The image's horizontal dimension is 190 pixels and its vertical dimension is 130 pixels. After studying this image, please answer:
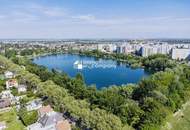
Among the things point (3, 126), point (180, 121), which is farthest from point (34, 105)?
point (180, 121)

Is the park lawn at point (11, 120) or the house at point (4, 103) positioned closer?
the park lawn at point (11, 120)

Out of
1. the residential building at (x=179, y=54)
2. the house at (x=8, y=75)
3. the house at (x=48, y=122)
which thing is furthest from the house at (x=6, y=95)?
the residential building at (x=179, y=54)

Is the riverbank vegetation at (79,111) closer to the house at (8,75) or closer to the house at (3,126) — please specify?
the house at (3,126)

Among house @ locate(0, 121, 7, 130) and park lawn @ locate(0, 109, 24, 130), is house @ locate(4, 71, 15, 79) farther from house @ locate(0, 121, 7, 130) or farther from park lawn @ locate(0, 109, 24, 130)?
house @ locate(0, 121, 7, 130)

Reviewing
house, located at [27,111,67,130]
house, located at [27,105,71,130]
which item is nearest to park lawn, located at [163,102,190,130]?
house, located at [27,105,71,130]

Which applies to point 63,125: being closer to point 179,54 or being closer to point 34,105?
point 34,105

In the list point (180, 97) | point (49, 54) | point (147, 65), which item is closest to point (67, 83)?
point (180, 97)
